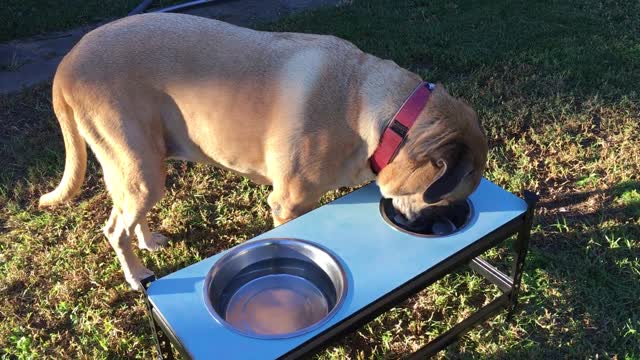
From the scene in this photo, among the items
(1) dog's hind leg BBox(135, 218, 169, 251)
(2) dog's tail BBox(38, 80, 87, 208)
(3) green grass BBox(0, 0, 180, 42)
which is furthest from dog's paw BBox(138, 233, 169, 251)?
(3) green grass BBox(0, 0, 180, 42)

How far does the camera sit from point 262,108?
2.93 meters

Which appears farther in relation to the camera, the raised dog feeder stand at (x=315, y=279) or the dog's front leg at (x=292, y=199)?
the dog's front leg at (x=292, y=199)

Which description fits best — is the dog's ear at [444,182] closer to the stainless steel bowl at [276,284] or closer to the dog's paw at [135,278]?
the stainless steel bowl at [276,284]

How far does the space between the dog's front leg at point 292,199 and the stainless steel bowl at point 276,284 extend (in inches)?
15.9

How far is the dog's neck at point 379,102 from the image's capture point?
2.85 metres

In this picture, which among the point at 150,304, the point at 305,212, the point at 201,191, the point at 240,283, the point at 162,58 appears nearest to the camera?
the point at 150,304

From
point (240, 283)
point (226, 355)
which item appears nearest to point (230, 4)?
point (240, 283)

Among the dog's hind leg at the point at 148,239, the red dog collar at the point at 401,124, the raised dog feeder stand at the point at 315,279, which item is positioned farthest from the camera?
the dog's hind leg at the point at 148,239

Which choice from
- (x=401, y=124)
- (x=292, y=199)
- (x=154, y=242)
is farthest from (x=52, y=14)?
(x=401, y=124)

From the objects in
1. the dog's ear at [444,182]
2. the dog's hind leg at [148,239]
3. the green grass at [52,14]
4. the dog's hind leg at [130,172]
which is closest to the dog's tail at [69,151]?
the dog's hind leg at [130,172]

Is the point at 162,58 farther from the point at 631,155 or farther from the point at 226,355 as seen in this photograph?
the point at 631,155

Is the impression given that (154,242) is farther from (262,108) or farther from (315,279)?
(315,279)

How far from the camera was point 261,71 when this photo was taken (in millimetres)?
2924

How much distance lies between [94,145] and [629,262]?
316 centimetres
